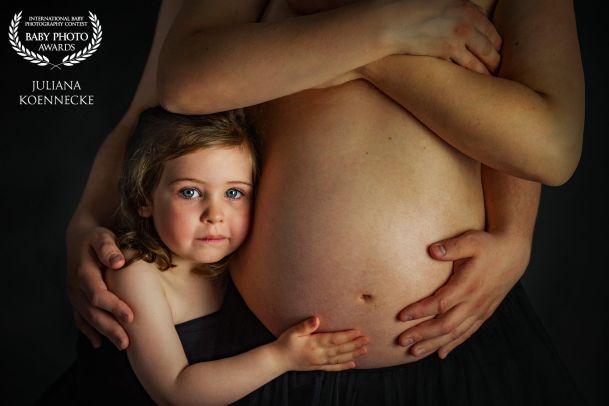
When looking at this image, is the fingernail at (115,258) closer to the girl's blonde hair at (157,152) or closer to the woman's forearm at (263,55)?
the girl's blonde hair at (157,152)

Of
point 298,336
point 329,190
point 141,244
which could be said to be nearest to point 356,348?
point 298,336

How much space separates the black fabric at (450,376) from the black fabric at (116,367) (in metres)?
0.03

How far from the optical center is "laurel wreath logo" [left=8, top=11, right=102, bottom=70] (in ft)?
3.74

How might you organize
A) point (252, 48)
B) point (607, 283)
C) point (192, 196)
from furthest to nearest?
point (607, 283)
point (192, 196)
point (252, 48)

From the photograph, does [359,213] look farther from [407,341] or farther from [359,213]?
[407,341]

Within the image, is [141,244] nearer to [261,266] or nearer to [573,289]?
[261,266]

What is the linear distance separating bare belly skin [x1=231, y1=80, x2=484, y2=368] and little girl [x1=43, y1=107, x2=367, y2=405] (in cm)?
5

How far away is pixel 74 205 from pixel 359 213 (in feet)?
2.54

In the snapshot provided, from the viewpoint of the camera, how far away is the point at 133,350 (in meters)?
0.88

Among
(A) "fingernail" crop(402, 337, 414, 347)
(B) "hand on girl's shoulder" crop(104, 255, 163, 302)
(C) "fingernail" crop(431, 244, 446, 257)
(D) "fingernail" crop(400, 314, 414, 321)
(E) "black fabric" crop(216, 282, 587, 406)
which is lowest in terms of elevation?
(E) "black fabric" crop(216, 282, 587, 406)

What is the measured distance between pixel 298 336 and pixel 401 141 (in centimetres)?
31

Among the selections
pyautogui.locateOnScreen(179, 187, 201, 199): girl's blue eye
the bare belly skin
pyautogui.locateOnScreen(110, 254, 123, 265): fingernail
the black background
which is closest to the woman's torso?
the bare belly skin

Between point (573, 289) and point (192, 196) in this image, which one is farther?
point (573, 289)

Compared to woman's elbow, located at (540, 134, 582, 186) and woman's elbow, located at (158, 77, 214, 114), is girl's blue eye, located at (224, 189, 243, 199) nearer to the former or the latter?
woman's elbow, located at (158, 77, 214, 114)
